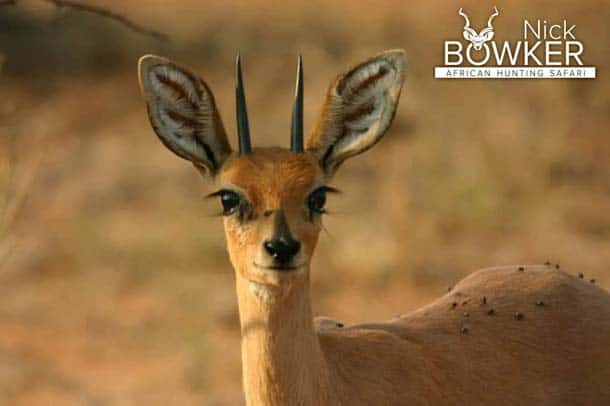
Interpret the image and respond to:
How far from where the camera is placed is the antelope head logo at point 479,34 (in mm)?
16109

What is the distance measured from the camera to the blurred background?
12195 mm

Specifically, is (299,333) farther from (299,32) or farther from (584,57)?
(299,32)

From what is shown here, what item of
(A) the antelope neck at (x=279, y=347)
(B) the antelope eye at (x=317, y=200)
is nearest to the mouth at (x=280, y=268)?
(A) the antelope neck at (x=279, y=347)

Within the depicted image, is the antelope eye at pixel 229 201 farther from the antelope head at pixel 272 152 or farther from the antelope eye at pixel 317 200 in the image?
the antelope eye at pixel 317 200

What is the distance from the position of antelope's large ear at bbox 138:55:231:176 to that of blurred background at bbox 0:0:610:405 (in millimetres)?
4220

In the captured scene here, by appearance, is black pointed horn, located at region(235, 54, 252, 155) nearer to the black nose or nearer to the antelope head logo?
the black nose

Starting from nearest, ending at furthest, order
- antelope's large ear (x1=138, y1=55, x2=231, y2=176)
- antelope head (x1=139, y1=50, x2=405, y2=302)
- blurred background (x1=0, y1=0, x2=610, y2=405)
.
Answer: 1. antelope head (x1=139, y1=50, x2=405, y2=302)
2. antelope's large ear (x1=138, y1=55, x2=231, y2=176)
3. blurred background (x1=0, y1=0, x2=610, y2=405)

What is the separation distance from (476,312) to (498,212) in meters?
7.67

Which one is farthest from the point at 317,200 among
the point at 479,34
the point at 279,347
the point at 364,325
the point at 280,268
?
the point at 479,34

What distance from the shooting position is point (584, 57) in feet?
55.6

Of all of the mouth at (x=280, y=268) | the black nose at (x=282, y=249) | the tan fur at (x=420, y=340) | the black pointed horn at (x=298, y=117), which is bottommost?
the tan fur at (x=420, y=340)

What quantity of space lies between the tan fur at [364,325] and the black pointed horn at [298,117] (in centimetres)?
6

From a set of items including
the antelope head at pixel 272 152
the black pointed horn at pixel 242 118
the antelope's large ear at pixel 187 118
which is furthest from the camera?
the antelope's large ear at pixel 187 118

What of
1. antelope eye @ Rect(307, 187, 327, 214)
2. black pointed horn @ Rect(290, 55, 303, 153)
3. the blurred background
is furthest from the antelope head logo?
antelope eye @ Rect(307, 187, 327, 214)
